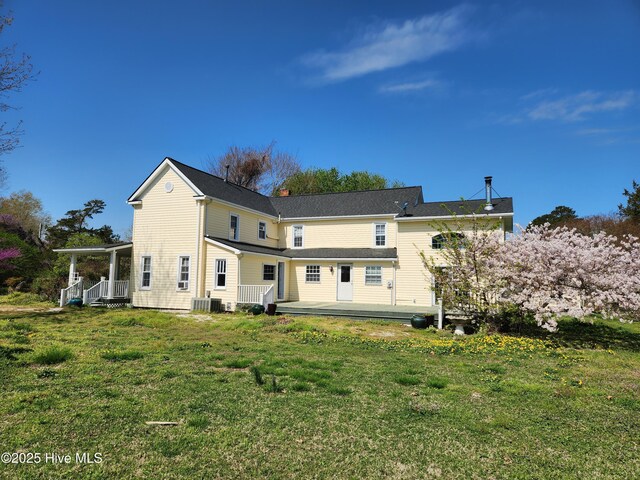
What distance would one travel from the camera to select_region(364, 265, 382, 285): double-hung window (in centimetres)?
2250

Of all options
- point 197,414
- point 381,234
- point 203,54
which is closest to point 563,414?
point 197,414

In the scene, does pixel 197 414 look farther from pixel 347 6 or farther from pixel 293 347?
pixel 347 6

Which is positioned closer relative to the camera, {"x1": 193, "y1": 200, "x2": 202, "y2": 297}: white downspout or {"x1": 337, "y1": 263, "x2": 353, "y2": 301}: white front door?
{"x1": 193, "y1": 200, "x2": 202, "y2": 297}: white downspout

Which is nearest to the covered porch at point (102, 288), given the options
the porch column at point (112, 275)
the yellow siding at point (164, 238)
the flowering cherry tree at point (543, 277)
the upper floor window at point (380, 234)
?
the porch column at point (112, 275)

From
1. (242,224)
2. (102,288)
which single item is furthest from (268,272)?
(102,288)

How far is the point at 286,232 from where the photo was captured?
87.1 feet

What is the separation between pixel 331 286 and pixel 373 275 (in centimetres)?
283

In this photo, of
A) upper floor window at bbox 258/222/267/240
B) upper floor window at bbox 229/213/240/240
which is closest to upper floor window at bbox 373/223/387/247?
upper floor window at bbox 258/222/267/240

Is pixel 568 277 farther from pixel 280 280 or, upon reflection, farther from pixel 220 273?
pixel 280 280

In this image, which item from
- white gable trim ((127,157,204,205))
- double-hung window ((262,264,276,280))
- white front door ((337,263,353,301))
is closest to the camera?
white gable trim ((127,157,204,205))

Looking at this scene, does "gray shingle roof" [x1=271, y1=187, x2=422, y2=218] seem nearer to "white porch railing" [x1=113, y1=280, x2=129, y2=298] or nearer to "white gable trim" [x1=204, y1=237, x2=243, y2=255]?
"white gable trim" [x1=204, y1=237, x2=243, y2=255]

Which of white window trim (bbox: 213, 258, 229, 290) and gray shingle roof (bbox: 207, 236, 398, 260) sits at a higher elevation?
gray shingle roof (bbox: 207, 236, 398, 260)

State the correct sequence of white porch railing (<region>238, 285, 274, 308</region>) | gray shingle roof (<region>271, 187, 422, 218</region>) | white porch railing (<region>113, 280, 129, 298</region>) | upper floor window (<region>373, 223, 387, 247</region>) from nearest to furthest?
white porch railing (<region>238, 285, 274, 308</region>) < white porch railing (<region>113, 280, 129, 298</region>) < upper floor window (<region>373, 223, 387, 247</region>) < gray shingle roof (<region>271, 187, 422, 218</region>)

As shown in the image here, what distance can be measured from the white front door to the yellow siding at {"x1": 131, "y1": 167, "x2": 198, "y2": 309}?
8.82 m
